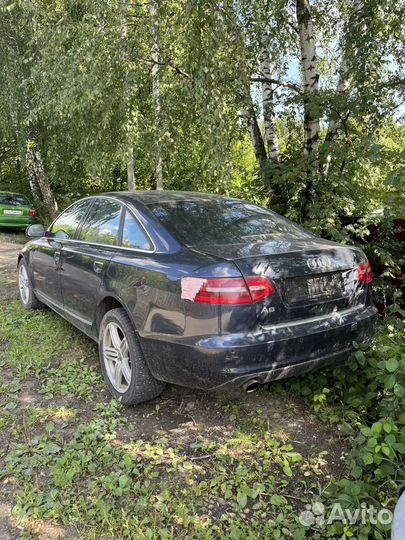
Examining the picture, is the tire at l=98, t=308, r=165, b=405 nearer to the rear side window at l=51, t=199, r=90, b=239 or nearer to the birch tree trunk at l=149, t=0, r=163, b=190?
the rear side window at l=51, t=199, r=90, b=239

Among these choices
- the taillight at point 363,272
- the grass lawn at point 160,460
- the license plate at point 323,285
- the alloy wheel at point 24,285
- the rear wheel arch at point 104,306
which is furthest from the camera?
the alloy wheel at point 24,285

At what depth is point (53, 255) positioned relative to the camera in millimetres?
4293

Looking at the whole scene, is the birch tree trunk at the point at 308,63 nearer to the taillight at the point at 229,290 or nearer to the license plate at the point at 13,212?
the taillight at the point at 229,290

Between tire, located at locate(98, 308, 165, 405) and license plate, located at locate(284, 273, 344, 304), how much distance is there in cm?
110

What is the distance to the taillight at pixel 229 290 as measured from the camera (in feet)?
8.02

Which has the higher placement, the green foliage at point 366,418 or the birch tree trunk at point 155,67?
the birch tree trunk at point 155,67

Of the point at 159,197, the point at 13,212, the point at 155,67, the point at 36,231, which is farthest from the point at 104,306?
the point at 13,212

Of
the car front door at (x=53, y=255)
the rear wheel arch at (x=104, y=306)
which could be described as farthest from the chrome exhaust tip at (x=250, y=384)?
the car front door at (x=53, y=255)

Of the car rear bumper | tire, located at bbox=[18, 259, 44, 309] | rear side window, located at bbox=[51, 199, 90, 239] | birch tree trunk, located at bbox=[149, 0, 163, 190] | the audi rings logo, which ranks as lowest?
tire, located at bbox=[18, 259, 44, 309]

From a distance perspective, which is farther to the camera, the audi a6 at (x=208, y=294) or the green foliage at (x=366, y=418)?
the audi a6 at (x=208, y=294)

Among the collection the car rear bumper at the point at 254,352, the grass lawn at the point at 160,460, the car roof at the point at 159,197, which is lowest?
the grass lawn at the point at 160,460

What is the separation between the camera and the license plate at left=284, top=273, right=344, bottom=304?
2.63 m

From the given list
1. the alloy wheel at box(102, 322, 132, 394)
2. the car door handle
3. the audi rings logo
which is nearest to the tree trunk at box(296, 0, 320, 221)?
the audi rings logo

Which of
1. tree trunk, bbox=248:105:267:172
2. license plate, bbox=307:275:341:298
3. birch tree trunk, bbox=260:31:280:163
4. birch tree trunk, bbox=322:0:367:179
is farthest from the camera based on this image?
tree trunk, bbox=248:105:267:172
